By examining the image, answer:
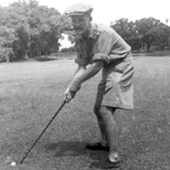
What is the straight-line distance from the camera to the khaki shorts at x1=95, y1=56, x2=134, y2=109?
4.02 metres

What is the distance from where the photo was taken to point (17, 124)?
21.2 ft


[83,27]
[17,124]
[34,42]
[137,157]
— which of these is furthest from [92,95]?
[34,42]

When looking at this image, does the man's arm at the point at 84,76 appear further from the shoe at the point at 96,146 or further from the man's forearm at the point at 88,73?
the shoe at the point at 96,146

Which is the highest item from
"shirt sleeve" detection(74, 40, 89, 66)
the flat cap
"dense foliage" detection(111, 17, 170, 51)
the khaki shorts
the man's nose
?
the flat cap

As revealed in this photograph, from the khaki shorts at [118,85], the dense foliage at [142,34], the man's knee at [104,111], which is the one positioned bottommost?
the dense foliage at [142,34]

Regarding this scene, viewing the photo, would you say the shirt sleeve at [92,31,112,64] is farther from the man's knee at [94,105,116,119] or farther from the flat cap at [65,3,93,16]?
the man's knee at [94,105,116,119]

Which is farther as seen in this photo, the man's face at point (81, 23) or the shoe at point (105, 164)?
the shoe at point (105, 164)

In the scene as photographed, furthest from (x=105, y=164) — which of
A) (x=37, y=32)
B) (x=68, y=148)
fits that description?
(x=37, y=32)

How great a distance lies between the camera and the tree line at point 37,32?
1906 inches

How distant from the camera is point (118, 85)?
4.02m

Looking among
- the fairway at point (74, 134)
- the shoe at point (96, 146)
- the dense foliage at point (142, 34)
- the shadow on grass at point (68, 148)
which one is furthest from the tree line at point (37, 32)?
the shoe at point (96, 146)

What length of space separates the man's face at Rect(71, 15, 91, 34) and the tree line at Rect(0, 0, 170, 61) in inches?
1511

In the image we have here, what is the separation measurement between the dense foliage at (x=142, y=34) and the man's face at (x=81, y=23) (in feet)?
242

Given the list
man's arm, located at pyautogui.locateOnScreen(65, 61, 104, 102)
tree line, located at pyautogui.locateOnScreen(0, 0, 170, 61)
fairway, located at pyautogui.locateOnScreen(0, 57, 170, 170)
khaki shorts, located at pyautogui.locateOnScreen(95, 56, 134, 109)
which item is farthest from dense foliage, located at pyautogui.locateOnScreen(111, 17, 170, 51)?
man's arm, located at pyautogui.locateOnScreen(65, 61, 104, 102)
